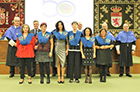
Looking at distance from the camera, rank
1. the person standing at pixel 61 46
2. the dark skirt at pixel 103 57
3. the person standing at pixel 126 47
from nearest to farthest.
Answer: the person standing at pixel 61 46 → the dark skirt at pixel 103 57 → the person standing at pixel 126 47

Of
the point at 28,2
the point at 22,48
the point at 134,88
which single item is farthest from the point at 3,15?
the point at 134,88

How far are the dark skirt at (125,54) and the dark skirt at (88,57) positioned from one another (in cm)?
131

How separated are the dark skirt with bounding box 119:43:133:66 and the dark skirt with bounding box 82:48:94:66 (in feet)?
4.29

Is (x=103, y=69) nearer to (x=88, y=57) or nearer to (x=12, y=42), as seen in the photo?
(x=88, y=57)

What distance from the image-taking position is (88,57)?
4.11m

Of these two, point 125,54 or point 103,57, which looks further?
point 125,54

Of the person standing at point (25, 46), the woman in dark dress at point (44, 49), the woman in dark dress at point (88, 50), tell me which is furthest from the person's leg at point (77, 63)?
the person standing at point (25, 46)

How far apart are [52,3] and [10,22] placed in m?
2.09

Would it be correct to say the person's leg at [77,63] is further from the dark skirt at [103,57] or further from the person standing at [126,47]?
the person standing at [126,47]

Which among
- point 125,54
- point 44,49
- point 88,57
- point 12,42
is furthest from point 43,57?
point 125,54

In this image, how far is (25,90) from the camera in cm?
346

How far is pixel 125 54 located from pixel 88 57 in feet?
4.71

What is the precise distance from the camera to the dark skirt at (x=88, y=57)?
4.08m

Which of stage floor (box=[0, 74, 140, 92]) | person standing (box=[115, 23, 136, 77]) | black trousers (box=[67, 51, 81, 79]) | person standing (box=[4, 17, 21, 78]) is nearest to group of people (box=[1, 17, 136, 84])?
black trousers (box=[67, 51, 81, 79])
